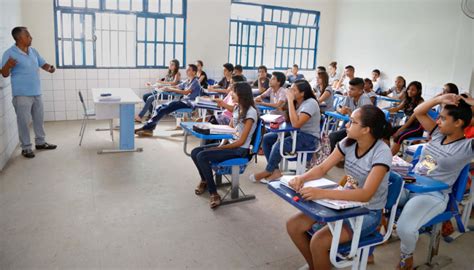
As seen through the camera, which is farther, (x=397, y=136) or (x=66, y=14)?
(x=66, y=14)

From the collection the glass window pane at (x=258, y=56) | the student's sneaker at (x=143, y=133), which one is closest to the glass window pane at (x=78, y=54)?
the student's sneaker at (x=143, y=133)

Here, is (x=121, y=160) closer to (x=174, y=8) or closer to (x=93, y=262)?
(x=93, y=262)

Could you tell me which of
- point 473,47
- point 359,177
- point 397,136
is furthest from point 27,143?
point 473,47

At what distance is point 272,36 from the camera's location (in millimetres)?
8664

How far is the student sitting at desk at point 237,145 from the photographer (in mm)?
3246

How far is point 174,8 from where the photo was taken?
7.33 m

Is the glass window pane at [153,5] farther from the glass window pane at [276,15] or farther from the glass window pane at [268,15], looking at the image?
the glass window pane at [276,15]

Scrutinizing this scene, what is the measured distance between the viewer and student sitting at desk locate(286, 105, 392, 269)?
189cm

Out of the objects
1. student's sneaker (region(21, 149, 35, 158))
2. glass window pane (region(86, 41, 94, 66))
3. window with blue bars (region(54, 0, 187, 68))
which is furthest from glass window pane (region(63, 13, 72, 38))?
student's sneaker (region(21, 149, 35, 158))

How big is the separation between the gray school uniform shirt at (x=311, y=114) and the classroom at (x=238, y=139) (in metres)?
0.02

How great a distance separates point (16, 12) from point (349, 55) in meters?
6.71

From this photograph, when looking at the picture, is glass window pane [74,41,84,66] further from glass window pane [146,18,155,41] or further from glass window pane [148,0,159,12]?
glass window pane [148,0,159,12]

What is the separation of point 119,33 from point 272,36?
347 centimetres

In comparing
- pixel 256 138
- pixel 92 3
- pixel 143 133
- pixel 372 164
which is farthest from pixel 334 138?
pixel 92 3
